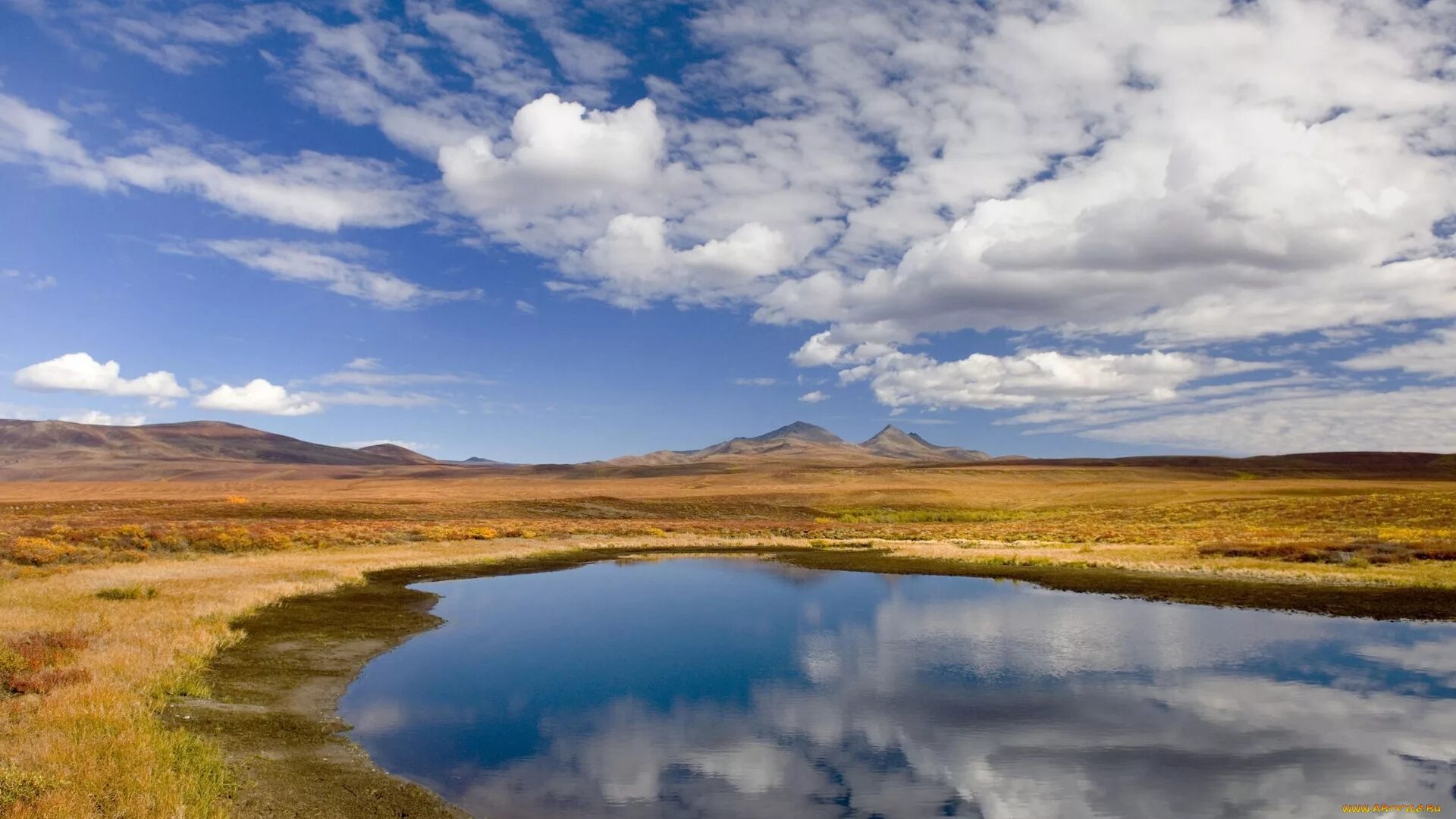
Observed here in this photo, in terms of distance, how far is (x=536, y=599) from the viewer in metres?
39.2

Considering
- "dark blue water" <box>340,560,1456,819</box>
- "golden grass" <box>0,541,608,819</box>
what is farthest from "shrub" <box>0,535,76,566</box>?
"dark blue water" <box>340,560,1456,819</box>

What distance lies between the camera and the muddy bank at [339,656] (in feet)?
43.5

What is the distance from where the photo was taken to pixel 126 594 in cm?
2941

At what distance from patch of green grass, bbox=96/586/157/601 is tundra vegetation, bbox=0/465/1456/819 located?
74mm

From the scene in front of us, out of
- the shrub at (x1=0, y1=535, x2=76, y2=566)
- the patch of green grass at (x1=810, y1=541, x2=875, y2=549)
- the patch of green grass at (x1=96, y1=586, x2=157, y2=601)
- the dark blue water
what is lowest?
the patch of green grass at (x1=810, y1=541, x2=875, y2=549)

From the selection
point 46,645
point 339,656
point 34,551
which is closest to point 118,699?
point 46,645

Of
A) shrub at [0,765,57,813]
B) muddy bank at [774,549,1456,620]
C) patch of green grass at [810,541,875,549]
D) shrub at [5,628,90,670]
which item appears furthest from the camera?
patch of green grass at [810,541,875,549]

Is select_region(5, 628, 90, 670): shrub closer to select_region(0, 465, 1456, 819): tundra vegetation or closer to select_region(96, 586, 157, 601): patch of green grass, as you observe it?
select_region(0, 465, 1456, 819): tundra vegetation

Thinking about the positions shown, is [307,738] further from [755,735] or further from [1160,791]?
[1160,791]

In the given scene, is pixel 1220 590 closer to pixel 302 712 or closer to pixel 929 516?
pixel 302 712

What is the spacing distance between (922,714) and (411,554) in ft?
147

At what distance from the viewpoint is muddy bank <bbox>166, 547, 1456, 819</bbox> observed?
522 inches

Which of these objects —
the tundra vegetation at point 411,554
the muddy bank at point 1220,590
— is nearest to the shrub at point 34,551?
the tundra vegetation at point 411,554

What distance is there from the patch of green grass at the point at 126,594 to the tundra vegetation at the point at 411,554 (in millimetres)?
74
